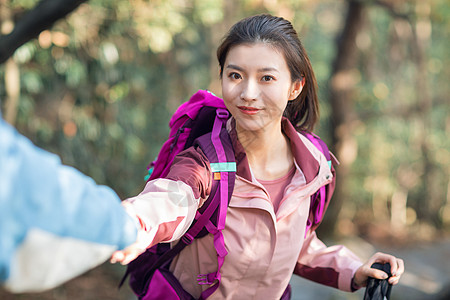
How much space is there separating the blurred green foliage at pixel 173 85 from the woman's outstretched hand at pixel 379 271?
2722 millimetres

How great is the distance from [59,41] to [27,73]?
1.63 feet

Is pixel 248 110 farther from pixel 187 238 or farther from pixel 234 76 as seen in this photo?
pixel 187 238

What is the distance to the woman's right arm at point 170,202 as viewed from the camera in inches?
41.5

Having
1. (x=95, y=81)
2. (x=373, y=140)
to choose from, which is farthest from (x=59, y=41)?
(x=373, y=140)

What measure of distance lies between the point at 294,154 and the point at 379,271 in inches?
19.1

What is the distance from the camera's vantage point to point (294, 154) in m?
1.73

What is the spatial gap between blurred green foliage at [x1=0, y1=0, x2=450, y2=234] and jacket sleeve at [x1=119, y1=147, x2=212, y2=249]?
2.48 m

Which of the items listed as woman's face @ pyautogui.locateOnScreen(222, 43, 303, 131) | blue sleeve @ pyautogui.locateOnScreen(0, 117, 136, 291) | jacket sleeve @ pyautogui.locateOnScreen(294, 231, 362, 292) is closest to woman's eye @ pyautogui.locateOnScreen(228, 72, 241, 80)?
woman's face @ pyautogui.locateOnScreen(222, 43, 303, 131)

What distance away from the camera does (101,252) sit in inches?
33.5

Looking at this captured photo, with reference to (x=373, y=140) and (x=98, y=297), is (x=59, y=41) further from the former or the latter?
(x=373, y=140)

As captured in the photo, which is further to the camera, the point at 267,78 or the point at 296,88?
the point at 296,88

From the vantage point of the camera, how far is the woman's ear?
164cm

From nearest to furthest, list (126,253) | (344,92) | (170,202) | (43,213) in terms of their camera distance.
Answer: (43,213) < (126,253) < (170,202) < (344,92)

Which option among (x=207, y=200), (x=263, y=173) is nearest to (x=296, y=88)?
(x=263, y=173)
